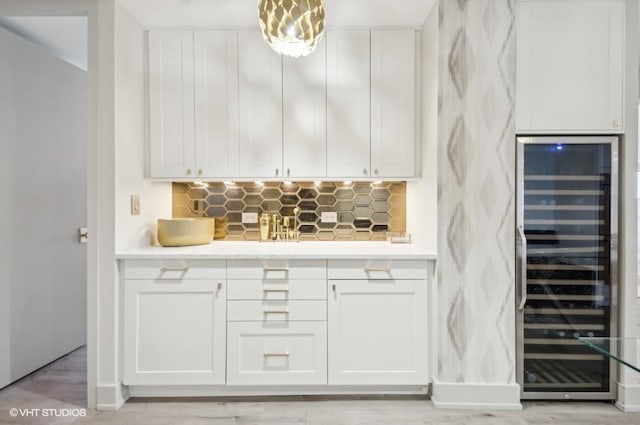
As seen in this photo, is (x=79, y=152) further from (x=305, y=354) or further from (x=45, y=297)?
(x=305, y=354)

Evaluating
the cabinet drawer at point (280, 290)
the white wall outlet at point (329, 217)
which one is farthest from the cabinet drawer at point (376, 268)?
the white wall outlet at point (329, 217)

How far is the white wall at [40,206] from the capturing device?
2.84m

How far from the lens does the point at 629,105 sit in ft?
8.18

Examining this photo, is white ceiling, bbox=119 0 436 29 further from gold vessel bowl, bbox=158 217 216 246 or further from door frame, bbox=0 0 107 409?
gold vessel bowl, bbox=158 217 216 246

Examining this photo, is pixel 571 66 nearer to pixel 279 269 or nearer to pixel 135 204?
pixel 279 269

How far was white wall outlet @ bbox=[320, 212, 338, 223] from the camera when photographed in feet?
10.8

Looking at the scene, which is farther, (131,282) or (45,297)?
(45,297)

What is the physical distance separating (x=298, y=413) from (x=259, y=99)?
80.1 inches

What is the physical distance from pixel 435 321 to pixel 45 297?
2.84 metres

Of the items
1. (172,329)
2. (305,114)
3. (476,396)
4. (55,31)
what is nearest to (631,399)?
(476,396)

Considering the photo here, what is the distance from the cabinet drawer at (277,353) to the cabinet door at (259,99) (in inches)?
41.9

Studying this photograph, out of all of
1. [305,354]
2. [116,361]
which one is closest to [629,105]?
[305,354]

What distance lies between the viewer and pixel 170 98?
2.87 metres

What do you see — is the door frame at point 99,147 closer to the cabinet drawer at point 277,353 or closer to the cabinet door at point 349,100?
the cabinet drawer at point 277,353
